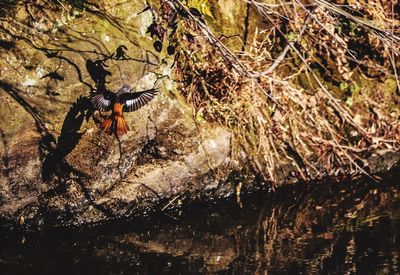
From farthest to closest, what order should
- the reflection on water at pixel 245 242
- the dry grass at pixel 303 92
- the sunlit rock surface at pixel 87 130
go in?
the dry grass at pixel 303 92
the sunlit rock surface at pixel 87 130
the reflection on water at pixel 245 242

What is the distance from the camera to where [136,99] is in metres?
4.09

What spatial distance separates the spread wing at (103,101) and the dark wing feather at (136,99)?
0.30 ft

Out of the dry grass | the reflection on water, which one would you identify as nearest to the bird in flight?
the dry grass

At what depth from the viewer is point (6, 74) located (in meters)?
3.96

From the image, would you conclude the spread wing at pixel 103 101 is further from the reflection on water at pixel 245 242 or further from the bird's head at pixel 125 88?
the reflection on water at pixel 245 242

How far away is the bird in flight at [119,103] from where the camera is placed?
4035 millimetres

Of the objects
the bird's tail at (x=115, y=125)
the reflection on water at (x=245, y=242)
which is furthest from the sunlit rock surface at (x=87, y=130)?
the reflection on water at (x=245, y=242)

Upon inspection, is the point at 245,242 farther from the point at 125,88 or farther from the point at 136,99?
the point at 125,88

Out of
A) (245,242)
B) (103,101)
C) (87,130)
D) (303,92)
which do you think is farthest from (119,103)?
(303,92)

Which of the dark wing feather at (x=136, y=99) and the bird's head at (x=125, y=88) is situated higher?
the bird's head at (x=125, y=88)

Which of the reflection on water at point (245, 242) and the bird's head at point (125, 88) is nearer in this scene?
the reflection on water at point (245, 242)

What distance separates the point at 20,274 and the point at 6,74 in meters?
1.49

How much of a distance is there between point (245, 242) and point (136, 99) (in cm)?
137

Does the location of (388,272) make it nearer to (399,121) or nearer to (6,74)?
(399,121)
